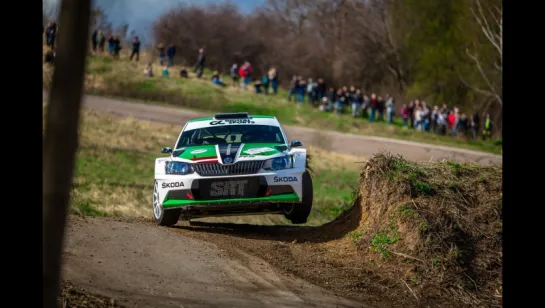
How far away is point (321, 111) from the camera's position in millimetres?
49844

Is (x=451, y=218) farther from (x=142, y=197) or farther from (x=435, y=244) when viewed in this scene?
(x=142, y=197)

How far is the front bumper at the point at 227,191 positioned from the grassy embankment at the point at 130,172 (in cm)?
200

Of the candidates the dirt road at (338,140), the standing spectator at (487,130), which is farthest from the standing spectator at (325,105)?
the standing spectator at (487,130)

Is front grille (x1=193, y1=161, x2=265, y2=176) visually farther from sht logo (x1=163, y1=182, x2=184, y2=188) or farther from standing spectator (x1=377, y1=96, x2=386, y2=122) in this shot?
standing spectator (x1=377, y1=96, x2=386, y2=122)

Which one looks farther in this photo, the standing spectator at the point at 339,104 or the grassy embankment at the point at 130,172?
the standing spectator at the point at 339,104

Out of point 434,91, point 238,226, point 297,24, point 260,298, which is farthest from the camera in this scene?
point 297,24

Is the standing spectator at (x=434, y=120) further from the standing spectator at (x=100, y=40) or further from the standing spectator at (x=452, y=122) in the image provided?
the standing spectator at (x=100, y=40)

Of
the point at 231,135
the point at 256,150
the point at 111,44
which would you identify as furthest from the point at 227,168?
the point at 111,44

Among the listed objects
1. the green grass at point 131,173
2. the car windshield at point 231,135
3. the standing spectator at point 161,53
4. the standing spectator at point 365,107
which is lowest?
the green grass at point 131,173

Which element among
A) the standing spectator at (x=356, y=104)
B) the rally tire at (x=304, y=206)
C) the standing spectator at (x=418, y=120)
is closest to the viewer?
the rally tire at (x=304, y=206)

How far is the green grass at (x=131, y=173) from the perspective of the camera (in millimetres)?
22516

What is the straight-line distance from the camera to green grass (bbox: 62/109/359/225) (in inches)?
886

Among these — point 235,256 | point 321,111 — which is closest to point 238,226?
point 235,256
